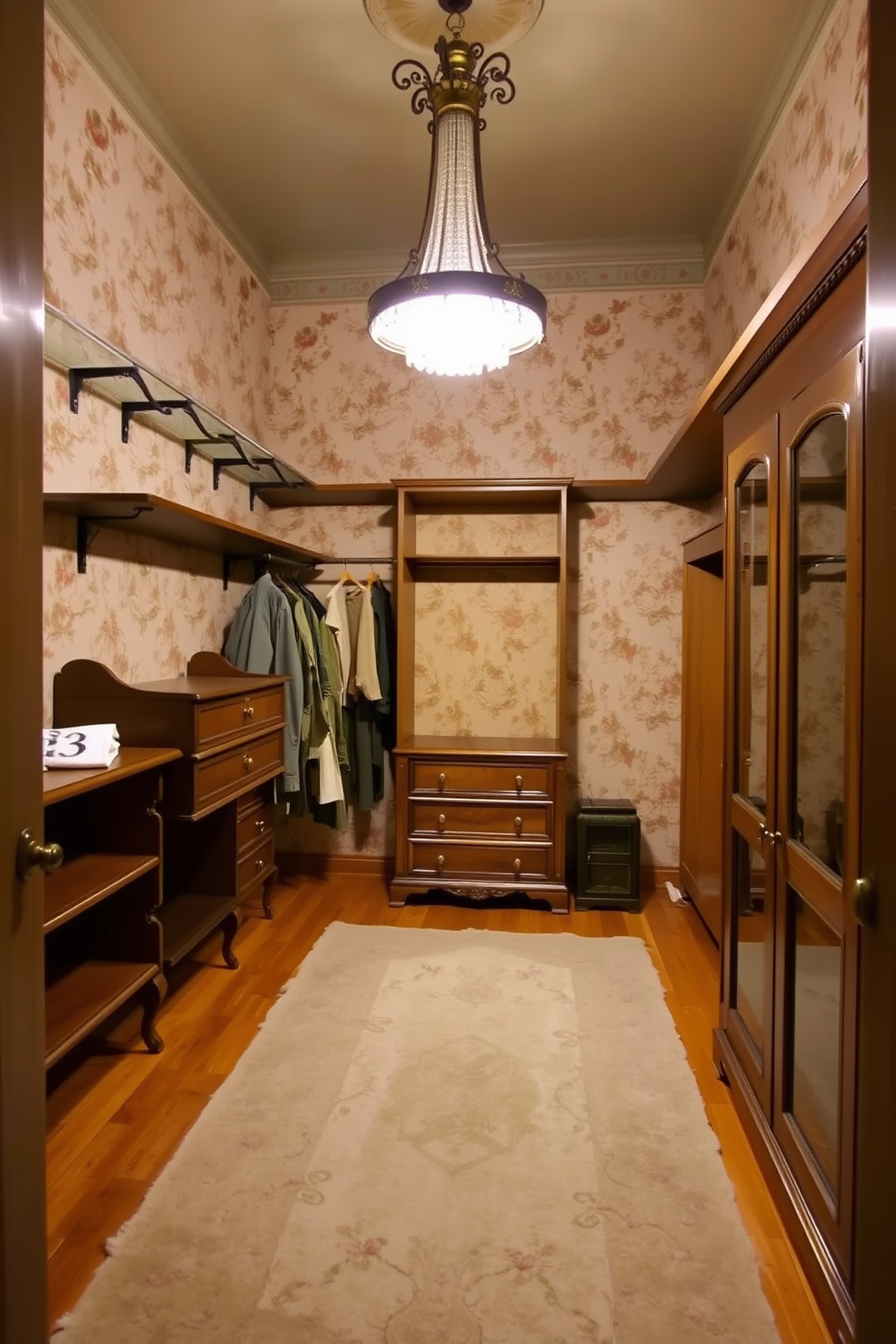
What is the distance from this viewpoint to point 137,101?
260 cm

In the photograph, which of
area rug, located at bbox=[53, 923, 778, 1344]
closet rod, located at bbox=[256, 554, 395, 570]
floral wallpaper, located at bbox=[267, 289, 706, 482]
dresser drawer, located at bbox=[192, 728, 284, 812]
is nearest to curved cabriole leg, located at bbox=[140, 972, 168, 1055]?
area rug, located at bbox=[53, 923, 778, 1344]

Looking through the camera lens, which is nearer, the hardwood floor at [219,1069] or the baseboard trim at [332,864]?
the hardwood floor at [219,1069]

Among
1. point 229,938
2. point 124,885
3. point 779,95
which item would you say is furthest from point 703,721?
point 124,885

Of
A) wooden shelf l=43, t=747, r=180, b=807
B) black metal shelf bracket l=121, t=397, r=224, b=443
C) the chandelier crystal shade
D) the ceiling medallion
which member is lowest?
wooden shelf l=43, t=747, r=180, b=807

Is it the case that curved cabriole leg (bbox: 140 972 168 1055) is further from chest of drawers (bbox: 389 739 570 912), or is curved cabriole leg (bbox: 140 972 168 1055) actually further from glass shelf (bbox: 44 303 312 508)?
glass shelf (bbox: 44 303 312 508)

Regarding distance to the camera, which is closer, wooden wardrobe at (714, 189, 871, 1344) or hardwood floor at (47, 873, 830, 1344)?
wooden wardrobe at (714, 189, 871, 1344)

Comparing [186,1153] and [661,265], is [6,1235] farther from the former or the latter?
[661,265]

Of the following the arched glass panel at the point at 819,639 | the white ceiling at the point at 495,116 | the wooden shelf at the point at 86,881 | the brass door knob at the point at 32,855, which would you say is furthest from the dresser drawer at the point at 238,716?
the white ceiling at the point at 495,116

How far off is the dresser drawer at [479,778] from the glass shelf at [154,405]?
1464mm

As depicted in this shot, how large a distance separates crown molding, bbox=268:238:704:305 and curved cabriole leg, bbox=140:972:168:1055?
326cm

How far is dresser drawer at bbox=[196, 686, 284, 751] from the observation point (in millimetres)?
2406

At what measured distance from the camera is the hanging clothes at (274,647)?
322cm

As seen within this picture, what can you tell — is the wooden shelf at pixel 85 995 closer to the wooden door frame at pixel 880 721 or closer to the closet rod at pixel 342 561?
the wooden door frame at pixel 880 721

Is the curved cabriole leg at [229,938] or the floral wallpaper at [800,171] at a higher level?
the floral wallpaper at [800,171]
